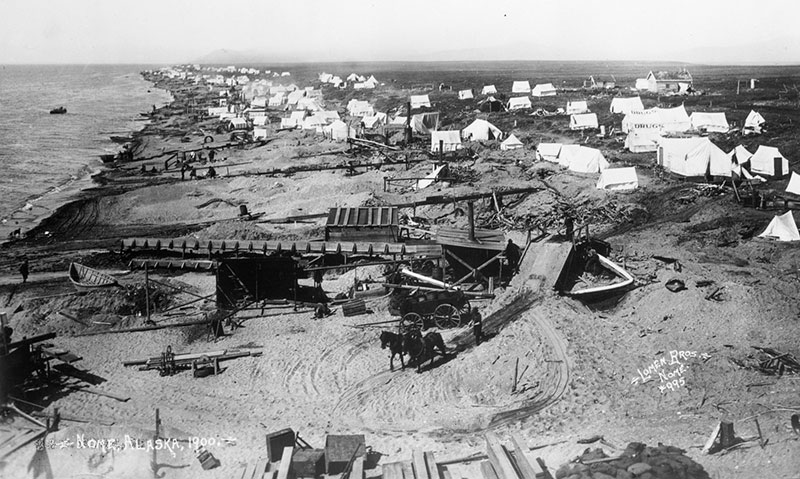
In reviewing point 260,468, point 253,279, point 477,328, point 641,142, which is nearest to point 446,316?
point 477,328

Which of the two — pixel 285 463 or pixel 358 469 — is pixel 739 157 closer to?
pixel 358 469

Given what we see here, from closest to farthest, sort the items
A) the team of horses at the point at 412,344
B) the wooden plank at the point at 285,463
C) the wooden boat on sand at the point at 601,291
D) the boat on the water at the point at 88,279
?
the wooden plank at the point at 285,463 < the team of horses at the point at 412,344 < the wooden boat on sand at the point at 601,291 < the boat on the water at the point at 88,279

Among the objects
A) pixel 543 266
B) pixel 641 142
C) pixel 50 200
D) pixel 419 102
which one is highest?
pixel 419 102

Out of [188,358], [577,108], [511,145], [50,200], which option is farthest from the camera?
[577,108]

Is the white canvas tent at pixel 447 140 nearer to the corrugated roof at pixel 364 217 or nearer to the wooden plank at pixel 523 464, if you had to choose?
the corrugated roof at pixel 364 217

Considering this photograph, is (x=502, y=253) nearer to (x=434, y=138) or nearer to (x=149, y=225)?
(x=149, y=225)

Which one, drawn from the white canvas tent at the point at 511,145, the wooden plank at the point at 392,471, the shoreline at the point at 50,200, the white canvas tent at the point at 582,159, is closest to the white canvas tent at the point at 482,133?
the white canvas tent at the point at 511,145

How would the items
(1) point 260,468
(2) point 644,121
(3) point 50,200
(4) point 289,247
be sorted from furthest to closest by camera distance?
(2) point 644,121
(3) point 50,200
(4) point 289,247
(1) point 260,468

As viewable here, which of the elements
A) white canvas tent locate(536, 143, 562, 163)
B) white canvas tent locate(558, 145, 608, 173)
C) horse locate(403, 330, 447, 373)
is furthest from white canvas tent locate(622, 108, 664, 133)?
horse locate(403, 330, 447, 373)
